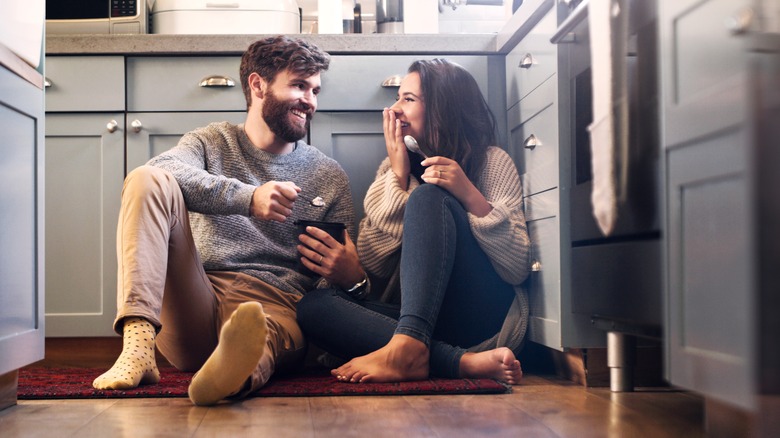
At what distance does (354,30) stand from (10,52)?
4.51 ft

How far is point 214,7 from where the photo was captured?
2.46m

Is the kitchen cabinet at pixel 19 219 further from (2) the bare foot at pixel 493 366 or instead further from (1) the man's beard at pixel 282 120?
(2) the bare foot at pixel 493 366

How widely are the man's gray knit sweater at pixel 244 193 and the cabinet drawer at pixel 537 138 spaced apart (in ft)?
1.38

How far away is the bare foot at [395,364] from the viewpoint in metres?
1.71

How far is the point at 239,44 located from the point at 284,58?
22 centimetres

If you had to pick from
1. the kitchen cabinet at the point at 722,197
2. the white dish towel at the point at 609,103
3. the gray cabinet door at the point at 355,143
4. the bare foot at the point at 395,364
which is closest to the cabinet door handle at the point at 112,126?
the gray cabinet door at the point at 355,143

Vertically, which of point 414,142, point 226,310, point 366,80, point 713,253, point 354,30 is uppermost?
point 354,30

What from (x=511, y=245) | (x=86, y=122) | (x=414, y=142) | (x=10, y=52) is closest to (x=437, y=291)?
(x=511, y=245)

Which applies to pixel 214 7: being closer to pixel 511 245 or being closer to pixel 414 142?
pixel 414 142

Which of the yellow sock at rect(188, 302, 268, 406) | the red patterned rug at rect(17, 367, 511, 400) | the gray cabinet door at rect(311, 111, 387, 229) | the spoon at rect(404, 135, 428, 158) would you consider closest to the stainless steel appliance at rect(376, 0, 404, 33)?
the gray cabinet door at rect(311, 111, 387, 229)

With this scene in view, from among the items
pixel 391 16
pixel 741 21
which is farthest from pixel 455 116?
pixel 741 21

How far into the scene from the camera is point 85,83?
2283 mm

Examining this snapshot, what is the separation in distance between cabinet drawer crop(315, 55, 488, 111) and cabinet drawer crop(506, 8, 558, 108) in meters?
0.19

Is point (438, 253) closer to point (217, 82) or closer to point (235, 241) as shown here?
point (235, 241)
